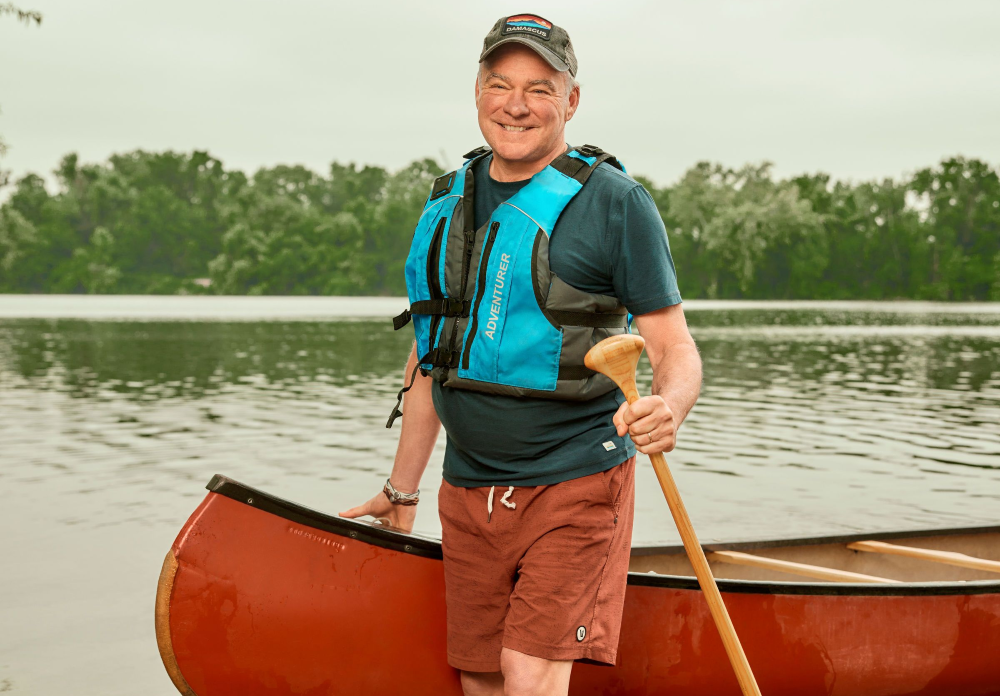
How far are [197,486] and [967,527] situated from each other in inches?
263

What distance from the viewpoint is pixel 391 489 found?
323cm

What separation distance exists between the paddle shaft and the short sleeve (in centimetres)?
20

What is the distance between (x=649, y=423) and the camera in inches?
91.4

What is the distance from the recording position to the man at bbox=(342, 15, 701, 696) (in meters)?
2.55

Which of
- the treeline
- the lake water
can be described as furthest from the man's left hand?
the treeline

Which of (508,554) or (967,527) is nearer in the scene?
(508,554)

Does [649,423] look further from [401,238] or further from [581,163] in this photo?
[401,238]

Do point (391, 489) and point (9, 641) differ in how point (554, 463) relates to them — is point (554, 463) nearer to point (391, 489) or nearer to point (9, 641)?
point (391, 489)

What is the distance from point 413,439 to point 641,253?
0.97 meters

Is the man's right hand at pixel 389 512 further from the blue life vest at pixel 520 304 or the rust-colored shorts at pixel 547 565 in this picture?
the blue life vest at pixel 520 304

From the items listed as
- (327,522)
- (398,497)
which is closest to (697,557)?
(398,497)

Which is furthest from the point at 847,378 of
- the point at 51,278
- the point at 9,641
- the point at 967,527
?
the point at 51,278

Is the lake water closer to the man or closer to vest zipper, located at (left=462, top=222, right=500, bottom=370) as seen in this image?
the man

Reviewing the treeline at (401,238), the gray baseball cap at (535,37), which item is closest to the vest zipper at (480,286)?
the gray baseball cap at (535,37)
